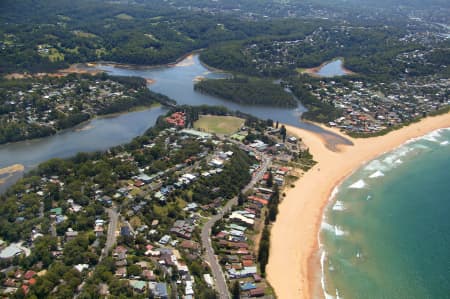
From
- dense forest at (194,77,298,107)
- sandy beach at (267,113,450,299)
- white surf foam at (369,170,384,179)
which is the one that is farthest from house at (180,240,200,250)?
dense forest at (194,77,298,107)

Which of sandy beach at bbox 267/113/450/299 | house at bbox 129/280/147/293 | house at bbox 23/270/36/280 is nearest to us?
house at bbox 129/280/147/293

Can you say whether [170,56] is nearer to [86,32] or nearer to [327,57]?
[86,32]

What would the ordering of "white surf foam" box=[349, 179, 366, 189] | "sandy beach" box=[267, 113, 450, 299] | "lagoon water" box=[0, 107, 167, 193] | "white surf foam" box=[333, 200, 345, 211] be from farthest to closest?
"lagoon water" box=[0, 107, 167, 193] < "white surf foam" box=[349, 179, 366, 189] < "white surf foam" box=[333, 200, 345, 211] < "sandy beach" box=[267, 113, 450, 299]

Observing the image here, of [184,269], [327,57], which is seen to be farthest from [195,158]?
[327,57]

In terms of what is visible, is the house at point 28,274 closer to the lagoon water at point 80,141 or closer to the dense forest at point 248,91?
→ the lagoon water at point 80,141

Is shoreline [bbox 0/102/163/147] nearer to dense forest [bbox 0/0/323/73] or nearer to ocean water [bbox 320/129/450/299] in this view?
dense forest [bbox 0/0/323/73]

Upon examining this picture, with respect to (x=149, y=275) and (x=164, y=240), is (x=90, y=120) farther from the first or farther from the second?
(x=149, y=275)

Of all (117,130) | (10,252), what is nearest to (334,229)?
(10,252)
